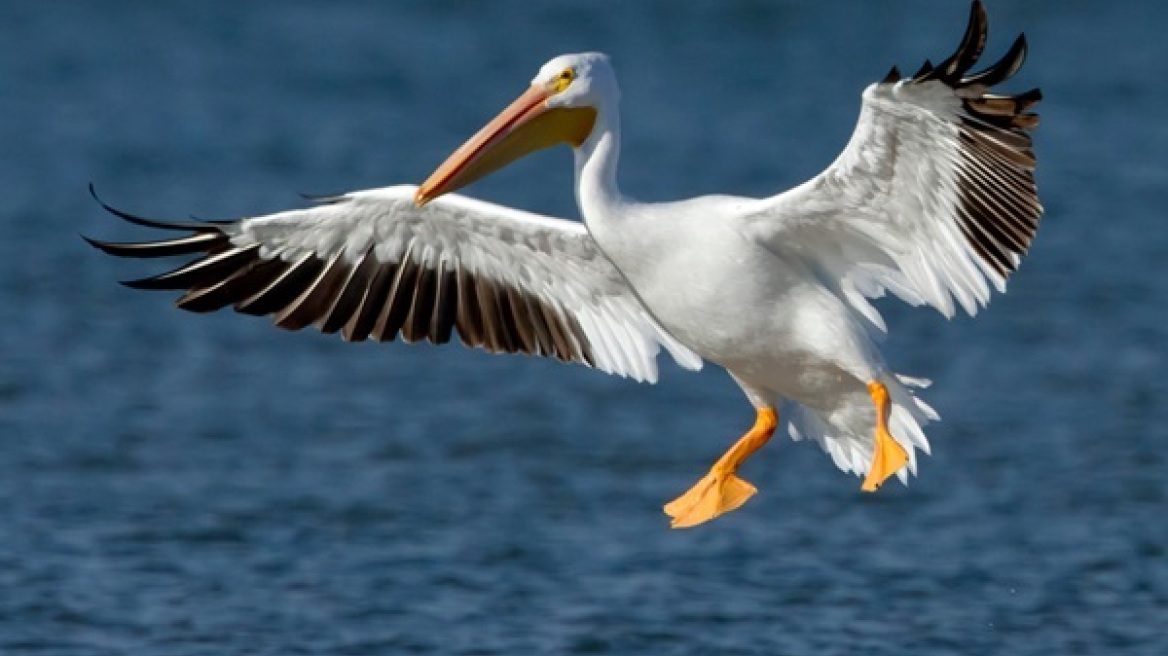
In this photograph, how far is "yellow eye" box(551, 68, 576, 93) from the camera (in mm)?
7980

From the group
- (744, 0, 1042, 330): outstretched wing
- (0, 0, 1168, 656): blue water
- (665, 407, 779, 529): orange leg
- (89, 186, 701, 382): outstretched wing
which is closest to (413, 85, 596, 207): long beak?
(89, 186, 701, 382): outstretched wing

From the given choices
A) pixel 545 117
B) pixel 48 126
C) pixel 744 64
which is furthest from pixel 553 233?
pixel 744 64

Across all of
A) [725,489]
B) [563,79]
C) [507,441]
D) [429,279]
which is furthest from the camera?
[507,441]

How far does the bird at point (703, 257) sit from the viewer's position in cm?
747

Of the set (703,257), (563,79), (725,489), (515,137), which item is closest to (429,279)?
(515,137)

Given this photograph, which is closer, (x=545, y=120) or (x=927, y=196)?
(x=927, y=196)

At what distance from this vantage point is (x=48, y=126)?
62.7 feet

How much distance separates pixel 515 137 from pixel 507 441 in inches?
160

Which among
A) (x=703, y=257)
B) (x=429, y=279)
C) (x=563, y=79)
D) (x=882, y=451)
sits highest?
(x=563, y=79)

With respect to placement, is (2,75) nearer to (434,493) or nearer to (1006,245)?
(434,493)

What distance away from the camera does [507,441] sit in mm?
12008

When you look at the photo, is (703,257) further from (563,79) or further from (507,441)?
(507,441)

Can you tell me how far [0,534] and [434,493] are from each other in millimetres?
1945

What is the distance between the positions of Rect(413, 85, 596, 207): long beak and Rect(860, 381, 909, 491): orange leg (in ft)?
4.14
